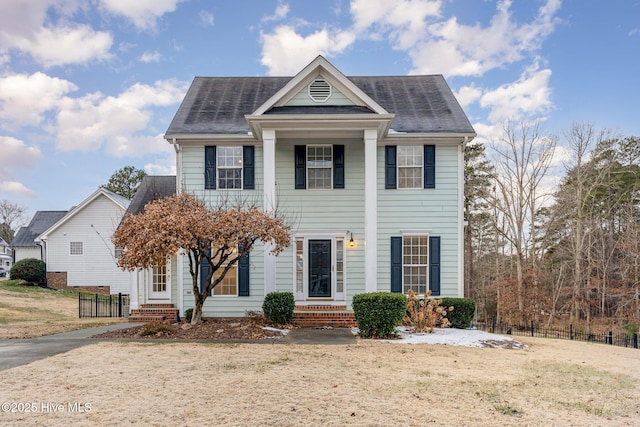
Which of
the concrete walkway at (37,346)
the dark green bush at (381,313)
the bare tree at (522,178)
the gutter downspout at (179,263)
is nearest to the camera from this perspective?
the concrete walkway at (37,346)

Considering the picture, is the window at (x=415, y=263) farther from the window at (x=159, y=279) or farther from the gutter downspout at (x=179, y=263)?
the window at (x=159, y=279)

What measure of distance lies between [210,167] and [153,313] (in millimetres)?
4898

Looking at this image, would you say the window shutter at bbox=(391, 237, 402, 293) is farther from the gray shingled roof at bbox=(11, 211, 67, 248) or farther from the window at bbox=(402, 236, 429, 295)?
the gray shingled roof at bbox=(11, 211, 67, 248)

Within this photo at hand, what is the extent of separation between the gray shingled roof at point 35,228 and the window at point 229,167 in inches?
1056

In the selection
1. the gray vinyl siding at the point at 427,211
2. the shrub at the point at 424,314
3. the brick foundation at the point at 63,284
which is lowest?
the brick foundation at the point at 63,284

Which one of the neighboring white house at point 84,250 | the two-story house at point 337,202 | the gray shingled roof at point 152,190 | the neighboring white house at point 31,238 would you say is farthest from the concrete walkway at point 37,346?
the neighboring white house at point 31,238

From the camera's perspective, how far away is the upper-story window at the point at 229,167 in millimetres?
13109

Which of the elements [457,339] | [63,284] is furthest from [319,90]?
Answer: [63,284]

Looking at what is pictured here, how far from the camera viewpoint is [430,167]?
43.3ft

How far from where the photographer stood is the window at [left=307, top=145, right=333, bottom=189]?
13.3 m

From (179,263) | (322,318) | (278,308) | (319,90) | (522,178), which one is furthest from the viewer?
(522,178)

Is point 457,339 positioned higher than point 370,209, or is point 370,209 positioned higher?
point 370,209

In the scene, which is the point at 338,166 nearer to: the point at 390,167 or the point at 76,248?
the point at 390,167

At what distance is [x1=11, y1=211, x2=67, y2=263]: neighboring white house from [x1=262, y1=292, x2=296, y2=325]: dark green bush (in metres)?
28.5
